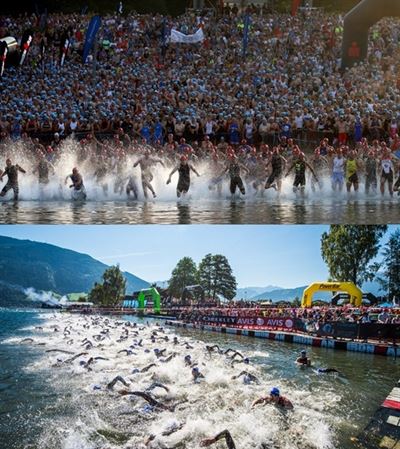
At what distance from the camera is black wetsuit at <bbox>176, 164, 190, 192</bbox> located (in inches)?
531

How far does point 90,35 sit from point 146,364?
11097 mm

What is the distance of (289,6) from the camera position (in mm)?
17531

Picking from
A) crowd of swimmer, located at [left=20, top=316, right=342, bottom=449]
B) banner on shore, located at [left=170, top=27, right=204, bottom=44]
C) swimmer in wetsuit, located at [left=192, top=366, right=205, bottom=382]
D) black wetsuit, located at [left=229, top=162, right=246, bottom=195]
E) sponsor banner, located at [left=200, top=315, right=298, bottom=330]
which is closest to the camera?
crowd of swimmer, located at [left=20, top=316, right=342, bottom=449]

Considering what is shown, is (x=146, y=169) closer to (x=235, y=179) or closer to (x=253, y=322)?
(x=235, y=179)

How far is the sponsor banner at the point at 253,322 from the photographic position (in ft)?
55.9

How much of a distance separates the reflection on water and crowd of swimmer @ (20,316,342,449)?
7.88 feet

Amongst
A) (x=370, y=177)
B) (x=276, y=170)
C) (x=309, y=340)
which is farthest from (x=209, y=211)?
(x=309, y=340)

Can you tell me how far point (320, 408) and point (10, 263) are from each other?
5229mm

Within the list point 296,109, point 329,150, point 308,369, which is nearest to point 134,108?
point 296,109

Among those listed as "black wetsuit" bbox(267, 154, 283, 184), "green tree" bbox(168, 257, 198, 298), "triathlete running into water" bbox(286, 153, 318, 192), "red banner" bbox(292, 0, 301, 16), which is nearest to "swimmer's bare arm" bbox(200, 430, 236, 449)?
"green tree" bbox(168, 257, 198, 298)

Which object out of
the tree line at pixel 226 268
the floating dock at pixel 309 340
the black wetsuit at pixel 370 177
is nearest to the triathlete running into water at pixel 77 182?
the tree line at pixel 226 268

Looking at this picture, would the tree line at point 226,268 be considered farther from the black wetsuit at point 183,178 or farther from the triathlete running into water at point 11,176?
the triathlete running into water at point 11,176

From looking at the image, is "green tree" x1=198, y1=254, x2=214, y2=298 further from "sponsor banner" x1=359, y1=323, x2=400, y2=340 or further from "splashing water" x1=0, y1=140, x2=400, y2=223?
"sponsor banner" x1=359, y1=323, x2=400, y2=340

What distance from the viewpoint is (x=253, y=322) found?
18578 millimetres
